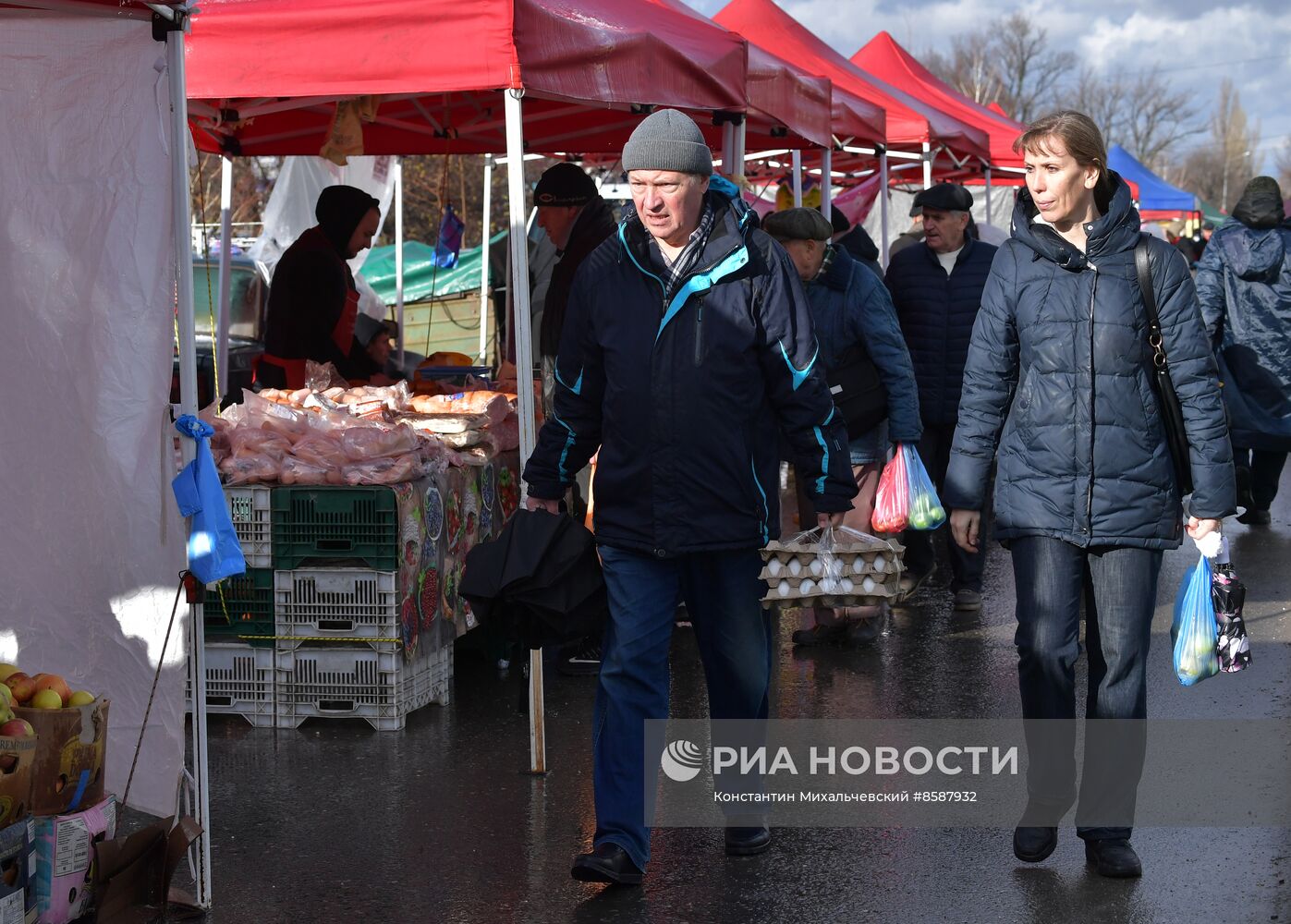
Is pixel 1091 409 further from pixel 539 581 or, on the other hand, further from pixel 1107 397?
pixel 539 581

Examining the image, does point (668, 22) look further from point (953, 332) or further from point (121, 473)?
point (121, 473)

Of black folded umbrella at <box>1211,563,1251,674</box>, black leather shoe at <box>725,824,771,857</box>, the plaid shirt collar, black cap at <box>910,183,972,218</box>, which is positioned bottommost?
black leather shoe at <box>725,824,771,857</box>

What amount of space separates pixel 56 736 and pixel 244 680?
96.8 inches

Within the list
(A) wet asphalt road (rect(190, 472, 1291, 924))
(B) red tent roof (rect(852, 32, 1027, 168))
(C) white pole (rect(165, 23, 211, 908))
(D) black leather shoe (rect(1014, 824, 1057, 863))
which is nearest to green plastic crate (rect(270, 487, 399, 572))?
(A) wet asphalt road (rect(190, 472, 1291, 924))

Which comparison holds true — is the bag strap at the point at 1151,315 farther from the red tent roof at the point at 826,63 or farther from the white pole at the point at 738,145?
the red tent roof at the point at 826,63

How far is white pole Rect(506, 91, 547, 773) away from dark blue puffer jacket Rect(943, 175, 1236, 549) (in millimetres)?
1915

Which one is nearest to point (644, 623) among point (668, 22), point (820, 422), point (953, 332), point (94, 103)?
point (820, 422)

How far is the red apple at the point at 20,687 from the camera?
13.4 feet

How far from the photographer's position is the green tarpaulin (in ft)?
65.1

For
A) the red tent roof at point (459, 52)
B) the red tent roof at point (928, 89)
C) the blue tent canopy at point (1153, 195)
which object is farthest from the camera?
the blue tent canopy at point (1153, 195)

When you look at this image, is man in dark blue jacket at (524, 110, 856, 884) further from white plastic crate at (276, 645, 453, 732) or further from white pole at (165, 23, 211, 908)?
white plastic crate at (276, 645, 453, 732)

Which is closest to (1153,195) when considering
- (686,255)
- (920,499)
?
(920,499)

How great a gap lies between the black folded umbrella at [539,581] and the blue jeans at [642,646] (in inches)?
2.6

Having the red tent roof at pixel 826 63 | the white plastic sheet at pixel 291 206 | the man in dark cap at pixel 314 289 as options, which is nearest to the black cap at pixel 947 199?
the man in dark cap at pixel 314 289
